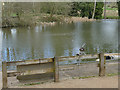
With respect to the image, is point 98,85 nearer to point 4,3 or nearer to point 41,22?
point 4,3

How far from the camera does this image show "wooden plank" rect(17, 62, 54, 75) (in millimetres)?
4719

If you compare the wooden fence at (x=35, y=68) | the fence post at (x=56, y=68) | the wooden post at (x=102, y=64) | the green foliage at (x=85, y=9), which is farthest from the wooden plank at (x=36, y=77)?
the green foliage at (x=85, y=9)

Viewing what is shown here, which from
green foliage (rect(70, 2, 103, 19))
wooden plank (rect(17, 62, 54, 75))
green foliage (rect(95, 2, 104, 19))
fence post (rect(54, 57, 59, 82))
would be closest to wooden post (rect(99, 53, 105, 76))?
fence post (rect(54, 57, 59, 82))

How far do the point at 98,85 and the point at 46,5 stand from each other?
27.8m

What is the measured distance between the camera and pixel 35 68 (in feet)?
15.7

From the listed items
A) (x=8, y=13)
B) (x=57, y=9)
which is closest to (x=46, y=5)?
(x=57, y=9)

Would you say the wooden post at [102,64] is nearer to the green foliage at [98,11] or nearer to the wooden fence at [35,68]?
the wooden fence at [35,68]

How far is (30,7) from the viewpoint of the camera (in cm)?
2769

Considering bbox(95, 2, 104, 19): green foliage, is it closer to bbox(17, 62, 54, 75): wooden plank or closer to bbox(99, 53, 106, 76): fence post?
bbox(99, 53, 106, 76): fence post

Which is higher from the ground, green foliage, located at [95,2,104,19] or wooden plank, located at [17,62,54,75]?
green foliage, located at [95,2,104,19]

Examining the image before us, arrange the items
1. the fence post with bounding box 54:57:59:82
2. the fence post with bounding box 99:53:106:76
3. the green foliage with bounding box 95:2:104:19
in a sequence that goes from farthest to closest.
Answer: the green foliage with bounding box 95:2:104:19 < the fence post with bounding box 99:53:106:76 < the fence post with bounding box 54:57:59:82

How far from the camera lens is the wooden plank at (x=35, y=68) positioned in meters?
4.72

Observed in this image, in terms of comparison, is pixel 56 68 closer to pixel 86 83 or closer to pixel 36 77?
pixel 36 77

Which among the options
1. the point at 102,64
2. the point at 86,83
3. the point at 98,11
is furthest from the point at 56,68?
the point at 98,11
